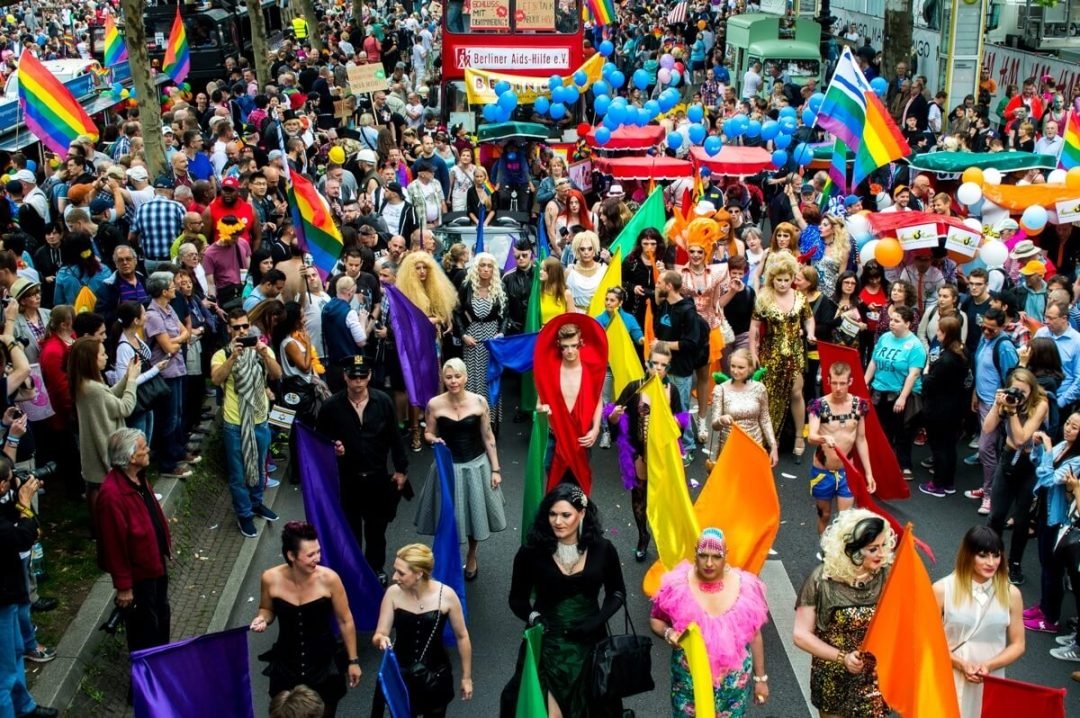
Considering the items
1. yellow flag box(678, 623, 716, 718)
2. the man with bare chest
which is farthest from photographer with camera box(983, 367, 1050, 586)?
yellow flag box(678, 623, 716, 718)

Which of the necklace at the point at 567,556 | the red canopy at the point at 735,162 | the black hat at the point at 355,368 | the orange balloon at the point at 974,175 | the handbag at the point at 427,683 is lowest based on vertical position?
the handbag at the point at 427,683

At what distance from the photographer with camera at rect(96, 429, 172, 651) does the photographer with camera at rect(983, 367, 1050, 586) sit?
5.32 meters

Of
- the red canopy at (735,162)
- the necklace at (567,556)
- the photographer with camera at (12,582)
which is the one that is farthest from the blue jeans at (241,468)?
the red canopy at (735,162)

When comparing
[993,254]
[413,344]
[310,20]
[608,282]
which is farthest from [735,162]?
[310,20]

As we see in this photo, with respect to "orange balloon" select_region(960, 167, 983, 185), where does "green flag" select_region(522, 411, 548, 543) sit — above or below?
below

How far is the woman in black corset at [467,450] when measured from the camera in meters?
8.17

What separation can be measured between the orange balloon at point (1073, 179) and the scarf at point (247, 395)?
26.2 feet

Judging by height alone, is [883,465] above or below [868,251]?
below

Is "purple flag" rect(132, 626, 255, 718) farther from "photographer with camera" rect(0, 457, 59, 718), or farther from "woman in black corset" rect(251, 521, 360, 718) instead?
"photographer with camera" rect(0, 457, 59, 718)

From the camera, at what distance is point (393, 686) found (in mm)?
5656

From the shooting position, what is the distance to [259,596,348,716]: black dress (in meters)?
6.16

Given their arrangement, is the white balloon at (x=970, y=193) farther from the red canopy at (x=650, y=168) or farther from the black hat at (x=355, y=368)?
the black hat at (x=355, y=368)

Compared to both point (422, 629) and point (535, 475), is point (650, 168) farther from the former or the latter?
point (422, 629)

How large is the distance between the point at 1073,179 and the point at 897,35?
1497 cm
